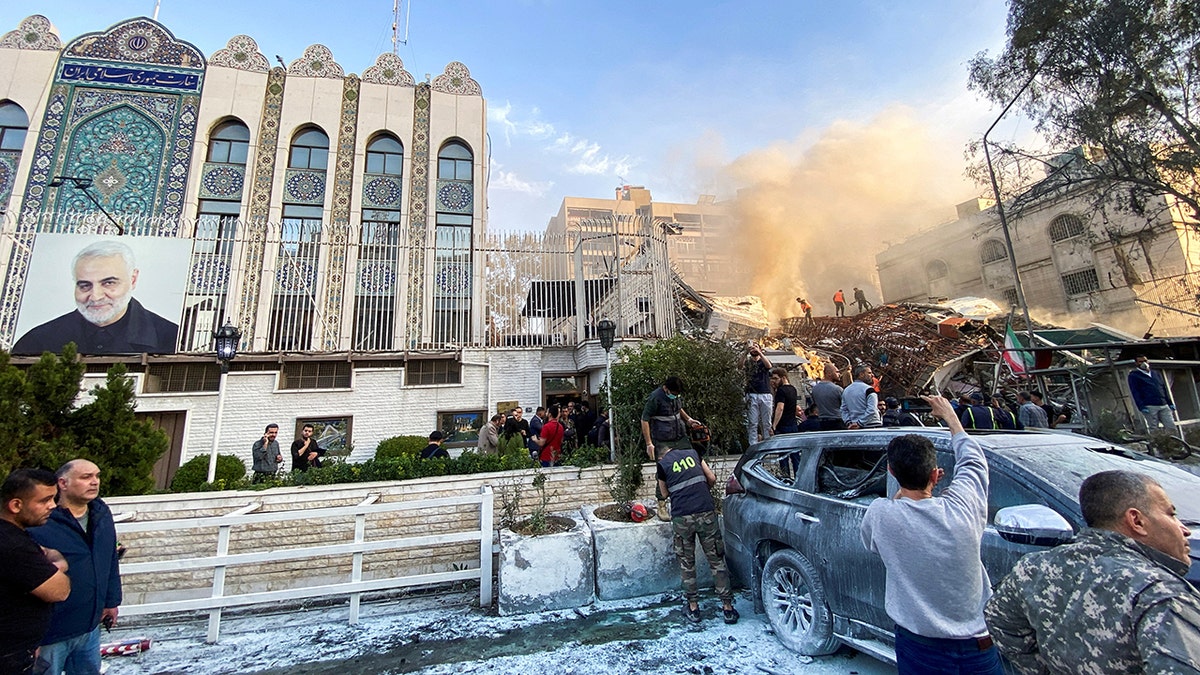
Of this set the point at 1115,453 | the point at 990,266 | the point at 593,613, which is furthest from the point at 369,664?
the point at 990,266

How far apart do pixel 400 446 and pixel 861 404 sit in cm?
922

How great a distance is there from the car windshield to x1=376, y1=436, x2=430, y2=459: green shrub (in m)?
10.2

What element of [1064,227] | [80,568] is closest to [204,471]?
[80,568]

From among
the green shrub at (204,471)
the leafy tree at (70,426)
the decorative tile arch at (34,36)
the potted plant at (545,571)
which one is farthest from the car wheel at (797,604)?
the decorative tile arch at (34,36)

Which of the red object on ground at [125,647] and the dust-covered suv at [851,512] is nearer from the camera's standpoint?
the dust-covered suv at [851,512]

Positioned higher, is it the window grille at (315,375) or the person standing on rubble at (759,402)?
the window grille at (315,375)

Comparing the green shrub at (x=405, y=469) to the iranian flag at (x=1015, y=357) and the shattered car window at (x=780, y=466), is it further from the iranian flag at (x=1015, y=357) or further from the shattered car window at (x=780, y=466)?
the iranian flag at (x=1015, y=357)

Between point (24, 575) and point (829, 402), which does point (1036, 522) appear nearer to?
point (24, 575)

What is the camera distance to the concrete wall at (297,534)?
215 inches

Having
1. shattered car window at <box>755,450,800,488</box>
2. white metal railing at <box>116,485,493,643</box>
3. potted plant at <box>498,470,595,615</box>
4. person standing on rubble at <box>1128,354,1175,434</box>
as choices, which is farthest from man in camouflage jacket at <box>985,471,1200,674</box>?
person standing on rubble at <box>1128,354,1175,434</box>

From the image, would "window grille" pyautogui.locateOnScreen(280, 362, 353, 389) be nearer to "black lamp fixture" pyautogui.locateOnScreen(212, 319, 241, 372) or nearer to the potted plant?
"black lamp fixture" pyautogui.locateOnScreen(212, 319, 241, 372)

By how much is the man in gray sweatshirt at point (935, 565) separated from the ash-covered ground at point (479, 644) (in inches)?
69.0

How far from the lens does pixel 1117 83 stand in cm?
1201

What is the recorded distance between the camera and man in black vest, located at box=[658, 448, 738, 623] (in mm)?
4340
